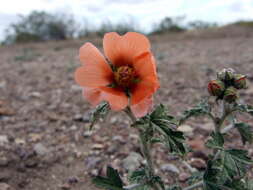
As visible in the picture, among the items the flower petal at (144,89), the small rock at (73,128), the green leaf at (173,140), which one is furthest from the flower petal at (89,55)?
the small rock at (73,128)

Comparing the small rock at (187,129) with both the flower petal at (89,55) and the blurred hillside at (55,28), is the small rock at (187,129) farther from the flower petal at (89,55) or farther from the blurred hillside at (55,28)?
the blurred hillside at (55,28)

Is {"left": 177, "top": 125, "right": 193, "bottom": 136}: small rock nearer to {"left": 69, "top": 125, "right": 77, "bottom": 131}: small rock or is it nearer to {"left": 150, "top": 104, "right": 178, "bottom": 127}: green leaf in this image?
{"left": 69, "top": 125, "right": 77, "bottom": 131}: small rock

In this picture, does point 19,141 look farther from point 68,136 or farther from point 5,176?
point 5,176

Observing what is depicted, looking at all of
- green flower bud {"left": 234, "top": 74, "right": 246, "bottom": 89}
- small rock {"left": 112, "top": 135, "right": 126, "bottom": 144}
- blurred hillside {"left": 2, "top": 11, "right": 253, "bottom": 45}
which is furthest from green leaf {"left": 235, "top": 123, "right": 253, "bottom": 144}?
blurred hillside {"left": 2, "top": 11, "right": 253, "bottom": 45}

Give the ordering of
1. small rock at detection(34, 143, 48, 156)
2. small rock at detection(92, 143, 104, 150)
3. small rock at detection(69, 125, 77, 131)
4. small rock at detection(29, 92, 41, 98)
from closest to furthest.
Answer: small rock at detection(34, 143, 48, 156)
small rock at detection(92, 143, 104, 150)
small rock at detection(69, 125, 77, 131)
small rock at detection(29, 92, 41, 98)

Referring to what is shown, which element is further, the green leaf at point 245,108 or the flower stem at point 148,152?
the green leaf at point 245,108

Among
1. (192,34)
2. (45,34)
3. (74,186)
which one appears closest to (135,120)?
(74,186)

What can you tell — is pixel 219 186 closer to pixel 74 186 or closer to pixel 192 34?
pixel 74 186
